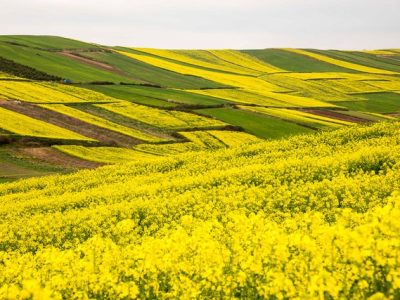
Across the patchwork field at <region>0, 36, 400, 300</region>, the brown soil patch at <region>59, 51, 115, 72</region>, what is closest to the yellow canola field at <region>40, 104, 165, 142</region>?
the patchwork field at <region>0, 36, 400, 300</region>

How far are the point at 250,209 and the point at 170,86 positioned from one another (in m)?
88.4

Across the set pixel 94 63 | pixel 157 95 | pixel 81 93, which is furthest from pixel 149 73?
pixel 81 93

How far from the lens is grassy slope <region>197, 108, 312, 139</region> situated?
70688 mm

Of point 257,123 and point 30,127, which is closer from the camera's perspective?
point 30,127

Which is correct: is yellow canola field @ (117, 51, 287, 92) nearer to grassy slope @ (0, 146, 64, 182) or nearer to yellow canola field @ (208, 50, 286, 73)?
yellow canola field @ (208, 50, 286, 73)

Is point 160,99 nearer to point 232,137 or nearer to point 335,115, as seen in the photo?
point 232,137

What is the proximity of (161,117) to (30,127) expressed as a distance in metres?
19.5

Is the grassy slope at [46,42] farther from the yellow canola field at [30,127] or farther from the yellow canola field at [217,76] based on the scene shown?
the yellow canola field at [30,127]

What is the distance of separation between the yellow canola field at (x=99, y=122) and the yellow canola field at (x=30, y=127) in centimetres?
589

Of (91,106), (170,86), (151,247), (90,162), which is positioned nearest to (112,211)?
(151,247)

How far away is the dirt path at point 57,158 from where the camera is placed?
50938 mm

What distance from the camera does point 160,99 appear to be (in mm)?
87438

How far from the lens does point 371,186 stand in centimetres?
1778

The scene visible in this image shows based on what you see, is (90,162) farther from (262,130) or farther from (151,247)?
(151,247)
